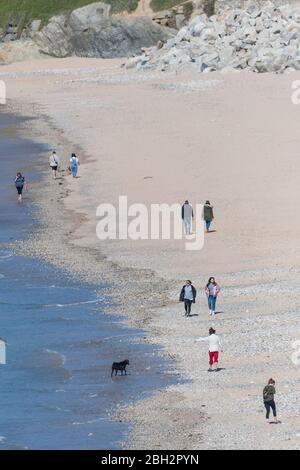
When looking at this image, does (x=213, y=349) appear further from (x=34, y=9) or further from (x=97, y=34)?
(x=34, y=9)

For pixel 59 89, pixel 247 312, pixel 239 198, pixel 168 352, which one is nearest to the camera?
pixel 168 352

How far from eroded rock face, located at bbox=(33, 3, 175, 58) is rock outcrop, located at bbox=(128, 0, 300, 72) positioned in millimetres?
6253

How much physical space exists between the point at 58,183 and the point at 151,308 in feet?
61.8

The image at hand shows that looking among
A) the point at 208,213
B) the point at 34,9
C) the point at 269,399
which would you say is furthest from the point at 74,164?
the point at 34,9

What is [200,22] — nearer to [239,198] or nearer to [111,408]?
[239,198]

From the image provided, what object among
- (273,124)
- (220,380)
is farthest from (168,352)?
(273,124)

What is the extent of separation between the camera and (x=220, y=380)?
27.5m

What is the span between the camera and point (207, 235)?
136ft

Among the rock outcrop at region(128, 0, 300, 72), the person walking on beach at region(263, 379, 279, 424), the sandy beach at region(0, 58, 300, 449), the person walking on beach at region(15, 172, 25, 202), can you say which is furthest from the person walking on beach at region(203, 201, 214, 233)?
the rock outcrop at region(128, 0, 300, 72)

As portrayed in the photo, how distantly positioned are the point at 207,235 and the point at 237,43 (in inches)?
1697

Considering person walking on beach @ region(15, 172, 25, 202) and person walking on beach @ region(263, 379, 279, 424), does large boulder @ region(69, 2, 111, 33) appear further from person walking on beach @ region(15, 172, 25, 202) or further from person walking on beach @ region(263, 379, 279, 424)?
person walking on beach @ region(263, 379, 279, 424)

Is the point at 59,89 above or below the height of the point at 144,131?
above

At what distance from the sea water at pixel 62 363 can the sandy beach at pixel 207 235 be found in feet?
1.87
